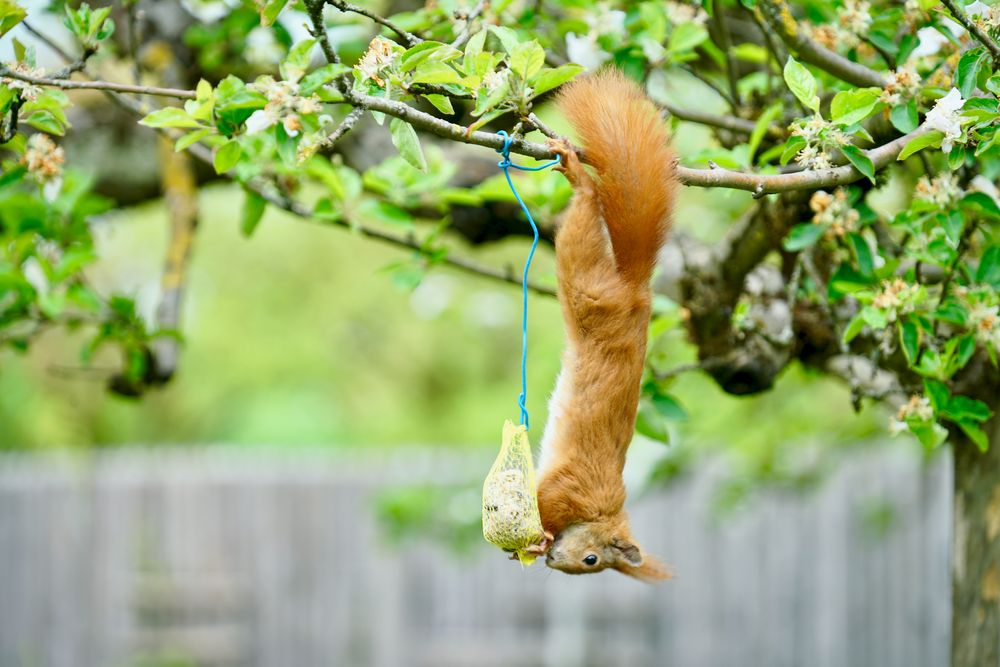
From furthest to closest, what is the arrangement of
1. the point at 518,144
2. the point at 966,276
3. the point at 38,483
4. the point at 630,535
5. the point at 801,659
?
the point at 38,483
the point at 801,659
the point at 966,276
the point at 630,535
the point at 518,144

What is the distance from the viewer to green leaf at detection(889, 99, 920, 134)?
1.66 m

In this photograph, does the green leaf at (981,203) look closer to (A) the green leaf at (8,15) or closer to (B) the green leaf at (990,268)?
(B) the green leaf at (990,268)

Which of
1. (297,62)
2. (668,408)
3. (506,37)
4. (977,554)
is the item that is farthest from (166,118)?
(977,554)

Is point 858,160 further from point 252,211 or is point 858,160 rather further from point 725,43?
point 252,211

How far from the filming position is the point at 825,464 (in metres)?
5.09

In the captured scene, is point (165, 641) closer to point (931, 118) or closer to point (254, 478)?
point (254, 478)

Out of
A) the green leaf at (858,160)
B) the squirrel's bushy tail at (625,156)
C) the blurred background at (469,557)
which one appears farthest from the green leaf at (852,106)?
the blurred background at (469,557)

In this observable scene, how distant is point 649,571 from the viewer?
183 cm

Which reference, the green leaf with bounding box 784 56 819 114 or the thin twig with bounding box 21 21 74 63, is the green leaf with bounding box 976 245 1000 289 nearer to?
the green leaf with bounding box 784 56 819 114

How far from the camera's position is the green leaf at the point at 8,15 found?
1525 millimetres

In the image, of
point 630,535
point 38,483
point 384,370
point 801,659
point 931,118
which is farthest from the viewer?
point 384,370

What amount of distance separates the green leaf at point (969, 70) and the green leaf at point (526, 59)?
644mm

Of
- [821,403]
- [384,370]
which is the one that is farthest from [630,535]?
[384,370]

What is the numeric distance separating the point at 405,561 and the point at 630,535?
5995 millimetres
